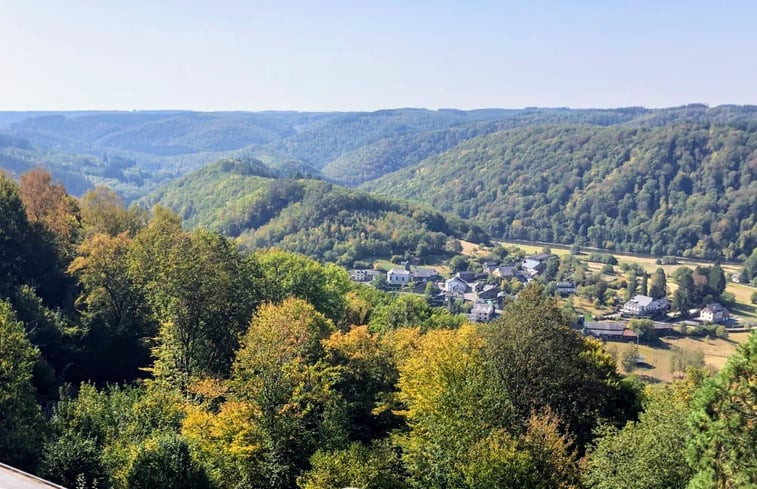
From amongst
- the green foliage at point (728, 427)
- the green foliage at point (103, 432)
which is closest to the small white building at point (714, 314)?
the green foliage at point (728, 427)

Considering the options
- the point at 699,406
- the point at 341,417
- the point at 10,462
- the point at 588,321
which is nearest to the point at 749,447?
the point at 699,406

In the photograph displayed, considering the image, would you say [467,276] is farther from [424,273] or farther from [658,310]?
[658,310]

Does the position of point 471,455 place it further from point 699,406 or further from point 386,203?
point 386,203

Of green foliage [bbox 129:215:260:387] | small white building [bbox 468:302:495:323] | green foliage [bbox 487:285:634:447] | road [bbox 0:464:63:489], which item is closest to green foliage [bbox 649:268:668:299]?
small white building [bbox 468:302:495:323]

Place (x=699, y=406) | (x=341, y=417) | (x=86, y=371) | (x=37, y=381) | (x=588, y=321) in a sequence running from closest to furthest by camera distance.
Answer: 1. (x=699, y=406)
2. (x=341, y=417)
3. (x=37, y=381)
4. (x=86, y=371)
5. (x=588, y=321)

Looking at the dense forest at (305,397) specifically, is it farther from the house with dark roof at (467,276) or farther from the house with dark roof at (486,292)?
the house with dark roof at (467,276)
